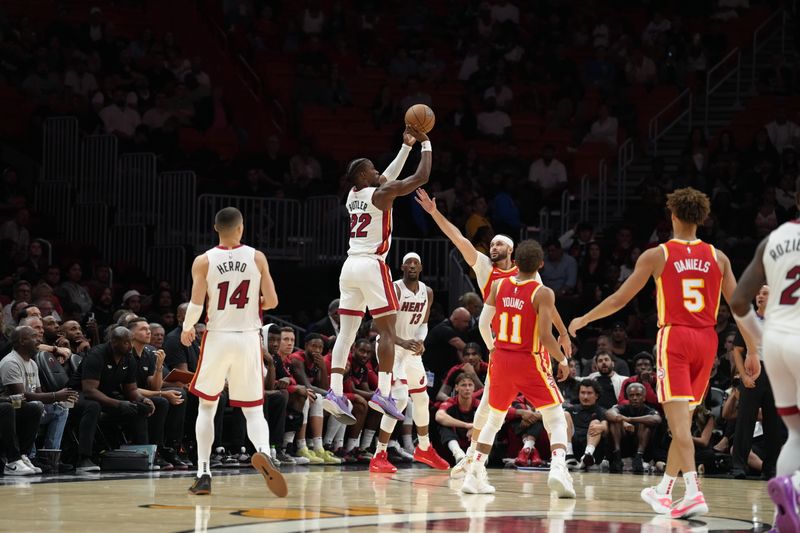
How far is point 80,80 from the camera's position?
2012 cm

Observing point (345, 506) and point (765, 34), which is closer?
point (345, 506)

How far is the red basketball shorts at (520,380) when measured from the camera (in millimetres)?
10188

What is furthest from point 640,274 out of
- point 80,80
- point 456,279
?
point 80,80

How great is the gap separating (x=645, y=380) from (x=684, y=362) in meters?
5.78

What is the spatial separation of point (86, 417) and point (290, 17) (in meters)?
12.6

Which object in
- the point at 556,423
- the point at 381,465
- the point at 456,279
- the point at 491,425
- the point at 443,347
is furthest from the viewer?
the point at 456,279

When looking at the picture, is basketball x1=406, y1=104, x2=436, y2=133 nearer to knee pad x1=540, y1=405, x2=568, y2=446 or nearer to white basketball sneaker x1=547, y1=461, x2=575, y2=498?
knee pad x1=540, y1=405, x2=568, y2=446

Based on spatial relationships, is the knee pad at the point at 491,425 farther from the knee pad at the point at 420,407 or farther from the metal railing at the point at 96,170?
the metal railing at the point at 96,170

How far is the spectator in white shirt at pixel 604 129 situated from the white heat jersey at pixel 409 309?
956 centimetres

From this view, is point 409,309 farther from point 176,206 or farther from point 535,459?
point 176,206

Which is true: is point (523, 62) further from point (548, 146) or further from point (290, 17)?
point (290, 17)

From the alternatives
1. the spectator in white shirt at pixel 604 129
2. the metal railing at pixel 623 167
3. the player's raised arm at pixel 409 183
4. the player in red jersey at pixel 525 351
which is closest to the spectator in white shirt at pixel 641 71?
the spectator in white shirt at pixel 604 129

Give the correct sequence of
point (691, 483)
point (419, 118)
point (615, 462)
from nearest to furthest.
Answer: point (691, 483), point (419, 118), point (615, 462)

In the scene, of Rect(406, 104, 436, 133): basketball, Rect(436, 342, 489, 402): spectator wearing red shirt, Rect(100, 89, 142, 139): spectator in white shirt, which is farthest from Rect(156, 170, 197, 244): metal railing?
Rect(406, 104, 436, 133): basketball
